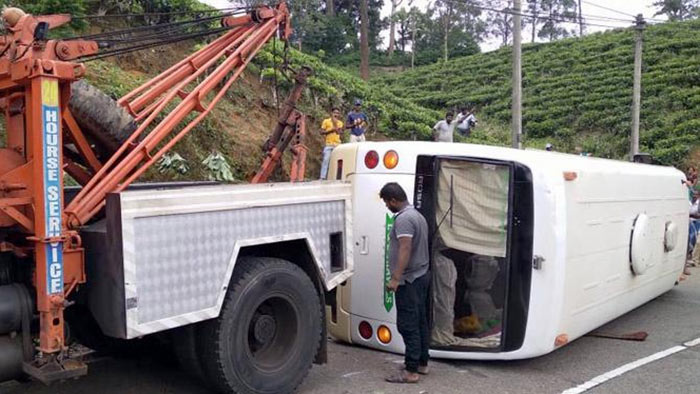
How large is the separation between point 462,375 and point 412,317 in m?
0.77

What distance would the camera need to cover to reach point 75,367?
3877mm

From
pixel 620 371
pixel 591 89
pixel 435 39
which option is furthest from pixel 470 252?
pixel 435 39

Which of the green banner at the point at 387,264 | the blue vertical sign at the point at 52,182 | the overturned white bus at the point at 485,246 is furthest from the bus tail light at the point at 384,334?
the blue vertical sign at the point at 52,182

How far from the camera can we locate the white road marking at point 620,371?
528cm

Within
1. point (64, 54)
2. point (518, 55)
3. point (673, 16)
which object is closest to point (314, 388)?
point (64, 54)

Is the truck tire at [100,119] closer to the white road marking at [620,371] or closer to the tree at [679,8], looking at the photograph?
the white road marking at [620,371]

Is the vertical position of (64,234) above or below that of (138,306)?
above

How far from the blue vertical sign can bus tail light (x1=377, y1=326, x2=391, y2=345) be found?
280cm

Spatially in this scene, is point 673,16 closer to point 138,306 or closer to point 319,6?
point 319,6

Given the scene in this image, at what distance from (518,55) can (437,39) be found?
45.7m

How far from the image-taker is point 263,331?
15.7ft

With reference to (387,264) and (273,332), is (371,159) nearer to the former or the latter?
(387,264)

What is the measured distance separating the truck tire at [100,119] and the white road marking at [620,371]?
4.00 metres

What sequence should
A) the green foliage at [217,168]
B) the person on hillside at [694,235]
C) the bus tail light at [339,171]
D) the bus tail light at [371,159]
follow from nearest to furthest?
1. the bus tail light at [371,159]
2. the bus tail light at [339,171]
3. the green foliage at [217,168]
4. the person on hillside at [694,235]
